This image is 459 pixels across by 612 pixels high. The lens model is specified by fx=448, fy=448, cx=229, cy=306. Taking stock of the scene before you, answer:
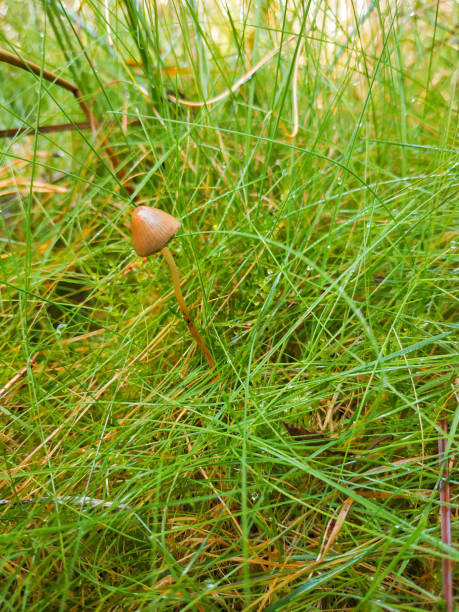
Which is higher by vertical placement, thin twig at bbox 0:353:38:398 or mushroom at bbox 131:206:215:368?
mushroom at bbox 131:206:215:368

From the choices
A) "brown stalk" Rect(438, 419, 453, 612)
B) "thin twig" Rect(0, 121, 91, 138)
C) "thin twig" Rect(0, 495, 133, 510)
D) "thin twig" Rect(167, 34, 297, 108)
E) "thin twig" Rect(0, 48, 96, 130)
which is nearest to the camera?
"brown stalk" Rect(438, 419, 453, 612)

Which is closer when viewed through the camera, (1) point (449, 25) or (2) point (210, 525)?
(2) point (210, 525)

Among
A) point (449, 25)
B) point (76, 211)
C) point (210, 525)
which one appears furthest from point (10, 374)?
point (449, 25)

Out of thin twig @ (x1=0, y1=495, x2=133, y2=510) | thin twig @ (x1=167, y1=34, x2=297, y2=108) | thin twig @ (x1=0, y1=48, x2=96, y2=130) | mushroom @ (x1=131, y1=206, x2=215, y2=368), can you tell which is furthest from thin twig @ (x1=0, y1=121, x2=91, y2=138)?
thin twig @ (x1=0, y1=495, x2=133, y2=510)

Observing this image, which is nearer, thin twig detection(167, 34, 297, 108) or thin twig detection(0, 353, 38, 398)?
thin twig detection(0, 353, 38, 398)

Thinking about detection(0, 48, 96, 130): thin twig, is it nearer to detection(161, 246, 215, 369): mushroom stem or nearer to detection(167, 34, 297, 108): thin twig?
detection(167, 34, 297, 108): thin twig

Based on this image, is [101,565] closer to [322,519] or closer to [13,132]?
[322,519]
